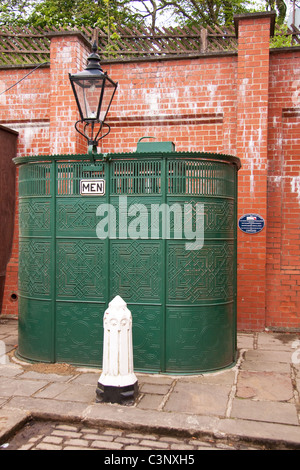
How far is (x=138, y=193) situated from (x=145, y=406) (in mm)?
2402

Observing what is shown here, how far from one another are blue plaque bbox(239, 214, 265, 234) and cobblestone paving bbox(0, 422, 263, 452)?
426 centimetres

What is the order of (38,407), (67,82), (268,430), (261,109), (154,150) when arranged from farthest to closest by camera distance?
(67,82)
(261,109)
(154,150)
(38,407)
(268,430)

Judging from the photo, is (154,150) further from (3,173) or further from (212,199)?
(3,173)

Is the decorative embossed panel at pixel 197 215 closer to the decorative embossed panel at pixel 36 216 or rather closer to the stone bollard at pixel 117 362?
the stone bollard at pixel 117 362

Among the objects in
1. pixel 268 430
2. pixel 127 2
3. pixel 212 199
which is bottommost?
pixel 268 430

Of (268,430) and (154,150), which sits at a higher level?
(154,150)

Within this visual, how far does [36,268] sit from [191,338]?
2.14m

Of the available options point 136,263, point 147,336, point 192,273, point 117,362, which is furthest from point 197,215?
point 117,362

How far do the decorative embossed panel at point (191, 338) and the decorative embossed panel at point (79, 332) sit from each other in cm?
87

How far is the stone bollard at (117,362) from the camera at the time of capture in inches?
181

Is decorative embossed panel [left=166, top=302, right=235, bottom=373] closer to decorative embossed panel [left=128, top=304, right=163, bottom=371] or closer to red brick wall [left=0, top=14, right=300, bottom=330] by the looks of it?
decorative embossed panel [left=128, top=304, right=163, bottom=371]

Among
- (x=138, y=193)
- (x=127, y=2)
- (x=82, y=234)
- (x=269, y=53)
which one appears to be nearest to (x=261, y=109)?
(x=269, y=53)

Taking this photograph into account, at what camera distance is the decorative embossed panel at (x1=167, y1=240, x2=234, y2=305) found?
17.8 feet

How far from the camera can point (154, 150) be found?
5883 mm
